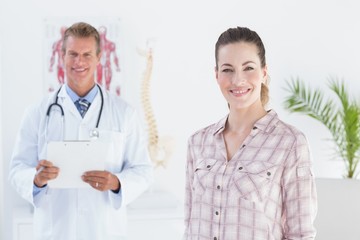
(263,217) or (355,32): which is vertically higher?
(355,32)

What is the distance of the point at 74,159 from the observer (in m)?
2.46

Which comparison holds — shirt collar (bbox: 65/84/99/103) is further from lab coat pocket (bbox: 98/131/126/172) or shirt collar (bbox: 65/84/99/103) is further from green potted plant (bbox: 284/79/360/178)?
green potted plant (bbox: 284/79/360/178)

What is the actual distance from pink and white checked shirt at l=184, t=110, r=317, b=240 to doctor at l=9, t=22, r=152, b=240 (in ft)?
2.62

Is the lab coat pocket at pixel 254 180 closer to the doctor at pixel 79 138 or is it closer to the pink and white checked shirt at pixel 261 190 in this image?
the pink and white checked shirt at pixel 261 190

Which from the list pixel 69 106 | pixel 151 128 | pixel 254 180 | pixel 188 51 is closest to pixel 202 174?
pixel 254 180

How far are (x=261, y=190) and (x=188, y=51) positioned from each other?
2894 mm

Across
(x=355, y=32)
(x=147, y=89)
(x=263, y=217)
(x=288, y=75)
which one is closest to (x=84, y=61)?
(x=263, y=217)

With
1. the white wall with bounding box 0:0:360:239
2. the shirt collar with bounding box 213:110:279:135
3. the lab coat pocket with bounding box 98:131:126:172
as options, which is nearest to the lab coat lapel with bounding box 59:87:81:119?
the lab coat pocket with bounding box 98:131:126:172

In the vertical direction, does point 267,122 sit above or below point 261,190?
above

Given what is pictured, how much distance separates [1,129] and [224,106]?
1.60 m

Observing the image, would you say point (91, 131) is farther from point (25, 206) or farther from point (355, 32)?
point (355, 32)

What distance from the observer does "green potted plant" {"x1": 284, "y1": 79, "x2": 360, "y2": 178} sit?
4.50 metres

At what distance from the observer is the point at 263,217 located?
168cm

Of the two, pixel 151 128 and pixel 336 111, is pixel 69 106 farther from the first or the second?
pixel 336 111
